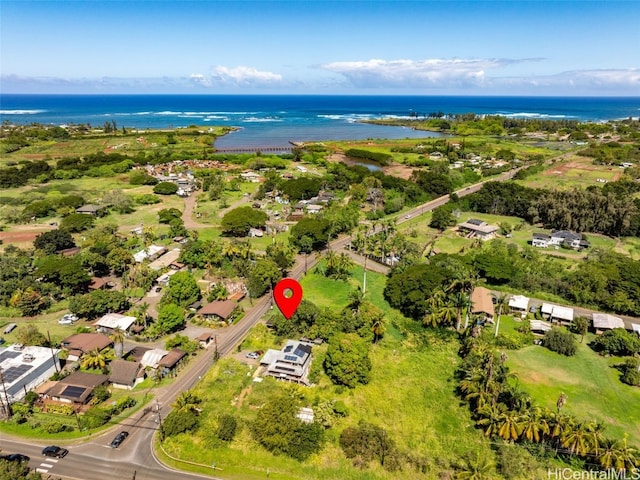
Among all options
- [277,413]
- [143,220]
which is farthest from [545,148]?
[277,413]

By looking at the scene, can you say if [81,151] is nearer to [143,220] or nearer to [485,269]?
[143,220]

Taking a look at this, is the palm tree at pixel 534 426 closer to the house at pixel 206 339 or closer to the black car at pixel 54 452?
the house at pixel 206 339

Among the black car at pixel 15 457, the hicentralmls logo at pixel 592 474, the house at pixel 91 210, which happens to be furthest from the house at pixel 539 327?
the house at pixel 91 210

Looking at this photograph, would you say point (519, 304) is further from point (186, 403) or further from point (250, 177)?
point (250, 177)

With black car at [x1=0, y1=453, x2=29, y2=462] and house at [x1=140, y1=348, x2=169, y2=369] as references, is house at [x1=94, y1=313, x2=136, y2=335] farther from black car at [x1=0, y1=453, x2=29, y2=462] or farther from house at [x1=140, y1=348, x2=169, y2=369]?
black car at [x1=0, y1=453, x2=29, y2=462]

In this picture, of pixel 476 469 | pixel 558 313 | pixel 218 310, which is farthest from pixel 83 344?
pixel 558 313

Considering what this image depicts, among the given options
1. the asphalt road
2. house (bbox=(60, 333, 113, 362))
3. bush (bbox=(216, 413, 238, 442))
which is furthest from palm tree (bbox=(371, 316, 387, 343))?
house (bbox=(60, 333, 113, 362))

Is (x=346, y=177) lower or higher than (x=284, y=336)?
higher
